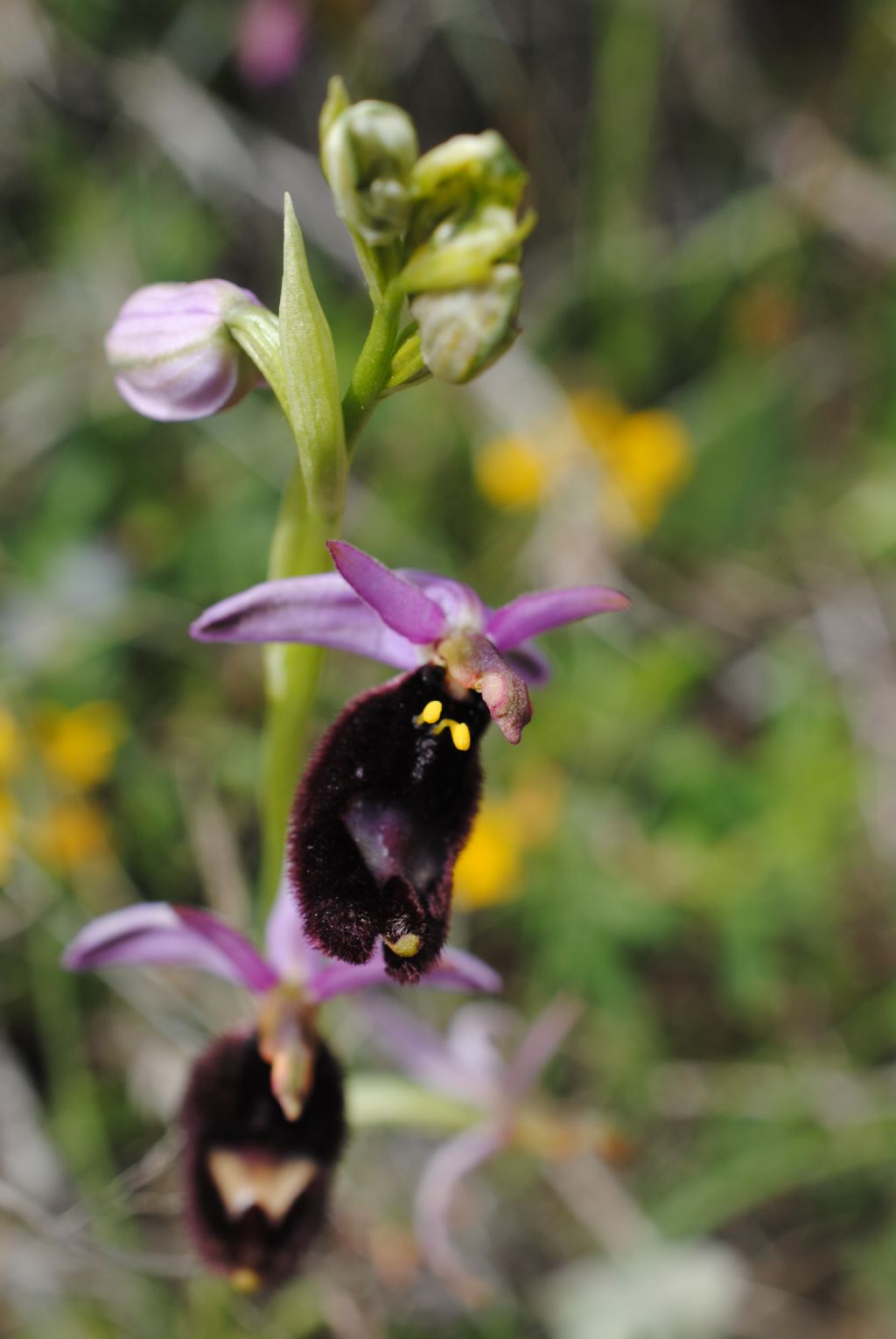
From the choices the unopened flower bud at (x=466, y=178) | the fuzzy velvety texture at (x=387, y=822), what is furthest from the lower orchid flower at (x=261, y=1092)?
the unopened flower bud at (x=466, y=178)

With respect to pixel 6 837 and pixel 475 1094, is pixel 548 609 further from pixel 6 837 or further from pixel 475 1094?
pixel 6 837

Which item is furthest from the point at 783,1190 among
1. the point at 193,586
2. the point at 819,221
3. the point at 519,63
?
the point at 519,63

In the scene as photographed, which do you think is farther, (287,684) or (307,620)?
(287,684)

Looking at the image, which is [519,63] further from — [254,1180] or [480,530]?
[254,1180]

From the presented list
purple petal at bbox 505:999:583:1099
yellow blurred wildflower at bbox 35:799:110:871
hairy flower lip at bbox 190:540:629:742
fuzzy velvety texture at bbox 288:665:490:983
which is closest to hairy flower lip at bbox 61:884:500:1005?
fuzzy velvety texture at bbox 288:665:490:983

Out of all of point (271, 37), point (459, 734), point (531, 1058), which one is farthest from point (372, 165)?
point (271, 37)

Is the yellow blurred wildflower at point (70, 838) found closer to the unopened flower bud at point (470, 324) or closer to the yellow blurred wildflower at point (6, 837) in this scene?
the yellow blurred wildflower at point (6, 837)

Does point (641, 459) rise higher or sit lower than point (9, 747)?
lower

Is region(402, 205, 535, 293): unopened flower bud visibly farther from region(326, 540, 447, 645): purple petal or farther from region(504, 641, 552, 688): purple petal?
region(504, 641, 552, 688): purple petal
